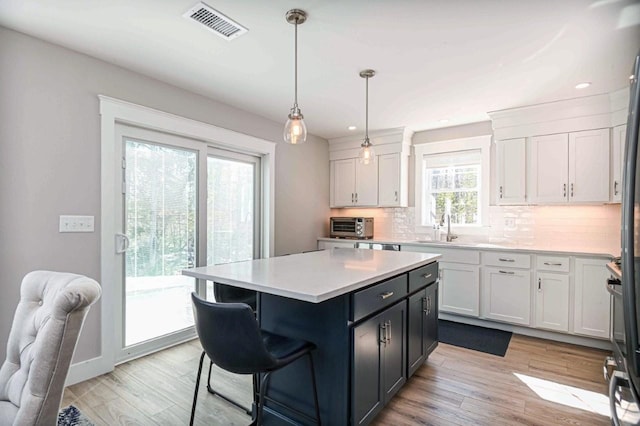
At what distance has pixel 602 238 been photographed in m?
3.42

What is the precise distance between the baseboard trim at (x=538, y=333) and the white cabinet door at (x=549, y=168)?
1.40m

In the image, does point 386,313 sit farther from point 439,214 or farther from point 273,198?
point 439,214

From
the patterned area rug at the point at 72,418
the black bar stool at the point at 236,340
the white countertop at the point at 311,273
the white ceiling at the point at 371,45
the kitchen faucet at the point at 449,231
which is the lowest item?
the patterned area rug at the point at 72,418

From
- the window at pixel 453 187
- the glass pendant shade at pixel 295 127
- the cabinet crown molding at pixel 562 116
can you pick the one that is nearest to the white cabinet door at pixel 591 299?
the window at pixel 453 187

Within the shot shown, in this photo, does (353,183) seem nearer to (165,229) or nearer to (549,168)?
(549,168)

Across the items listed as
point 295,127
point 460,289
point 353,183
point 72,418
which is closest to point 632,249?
point 295,127

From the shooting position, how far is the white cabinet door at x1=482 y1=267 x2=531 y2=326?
3.43 metres

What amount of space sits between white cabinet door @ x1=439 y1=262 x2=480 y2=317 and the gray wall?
3500mm

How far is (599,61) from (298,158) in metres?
3.25

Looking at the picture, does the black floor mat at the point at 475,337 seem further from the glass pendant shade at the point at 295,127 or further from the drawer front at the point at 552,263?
the glass pendant shade at the point at 295,127

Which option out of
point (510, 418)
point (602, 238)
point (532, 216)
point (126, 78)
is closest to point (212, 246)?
point (126, 78)

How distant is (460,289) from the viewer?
3.78 meters

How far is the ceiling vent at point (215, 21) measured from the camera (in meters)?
1.92

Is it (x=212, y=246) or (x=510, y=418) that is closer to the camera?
(x=510, y=418)
